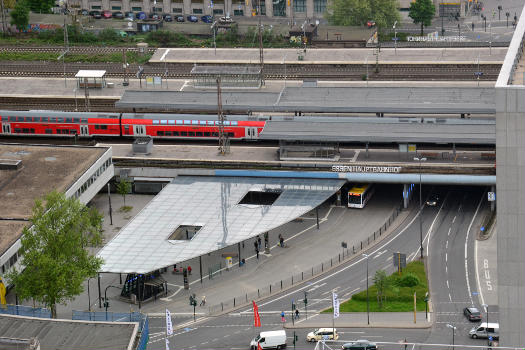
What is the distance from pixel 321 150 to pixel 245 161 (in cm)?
982

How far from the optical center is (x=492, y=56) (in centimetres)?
18950

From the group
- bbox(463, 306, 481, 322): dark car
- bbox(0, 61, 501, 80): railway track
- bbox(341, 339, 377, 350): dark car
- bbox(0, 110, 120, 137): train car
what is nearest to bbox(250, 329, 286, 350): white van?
bbox(341, 339, 377, 350): dark car

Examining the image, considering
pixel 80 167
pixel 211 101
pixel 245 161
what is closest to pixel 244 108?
pixel 211 101

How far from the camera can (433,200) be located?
463 ft

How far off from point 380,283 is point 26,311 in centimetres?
3379

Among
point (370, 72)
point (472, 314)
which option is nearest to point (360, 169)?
point (472, 314)

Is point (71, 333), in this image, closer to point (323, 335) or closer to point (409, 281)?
point (323, 335)

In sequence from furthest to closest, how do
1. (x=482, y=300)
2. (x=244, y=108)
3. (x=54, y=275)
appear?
(x=244, y=108), (x=482, y=300), (x=54, y=275)

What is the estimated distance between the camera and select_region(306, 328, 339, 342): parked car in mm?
104062

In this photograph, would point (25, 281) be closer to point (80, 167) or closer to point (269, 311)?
point (269, 311)

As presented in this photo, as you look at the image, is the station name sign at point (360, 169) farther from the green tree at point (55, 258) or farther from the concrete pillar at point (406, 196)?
the green tree at point (55, 258)

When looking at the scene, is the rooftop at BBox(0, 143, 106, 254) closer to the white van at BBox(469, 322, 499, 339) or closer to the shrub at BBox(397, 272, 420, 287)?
the shrub at BBox(397, 272, 420, 287)

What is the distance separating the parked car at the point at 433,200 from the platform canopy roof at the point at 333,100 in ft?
48.9

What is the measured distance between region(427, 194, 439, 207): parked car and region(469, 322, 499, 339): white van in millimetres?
37554
